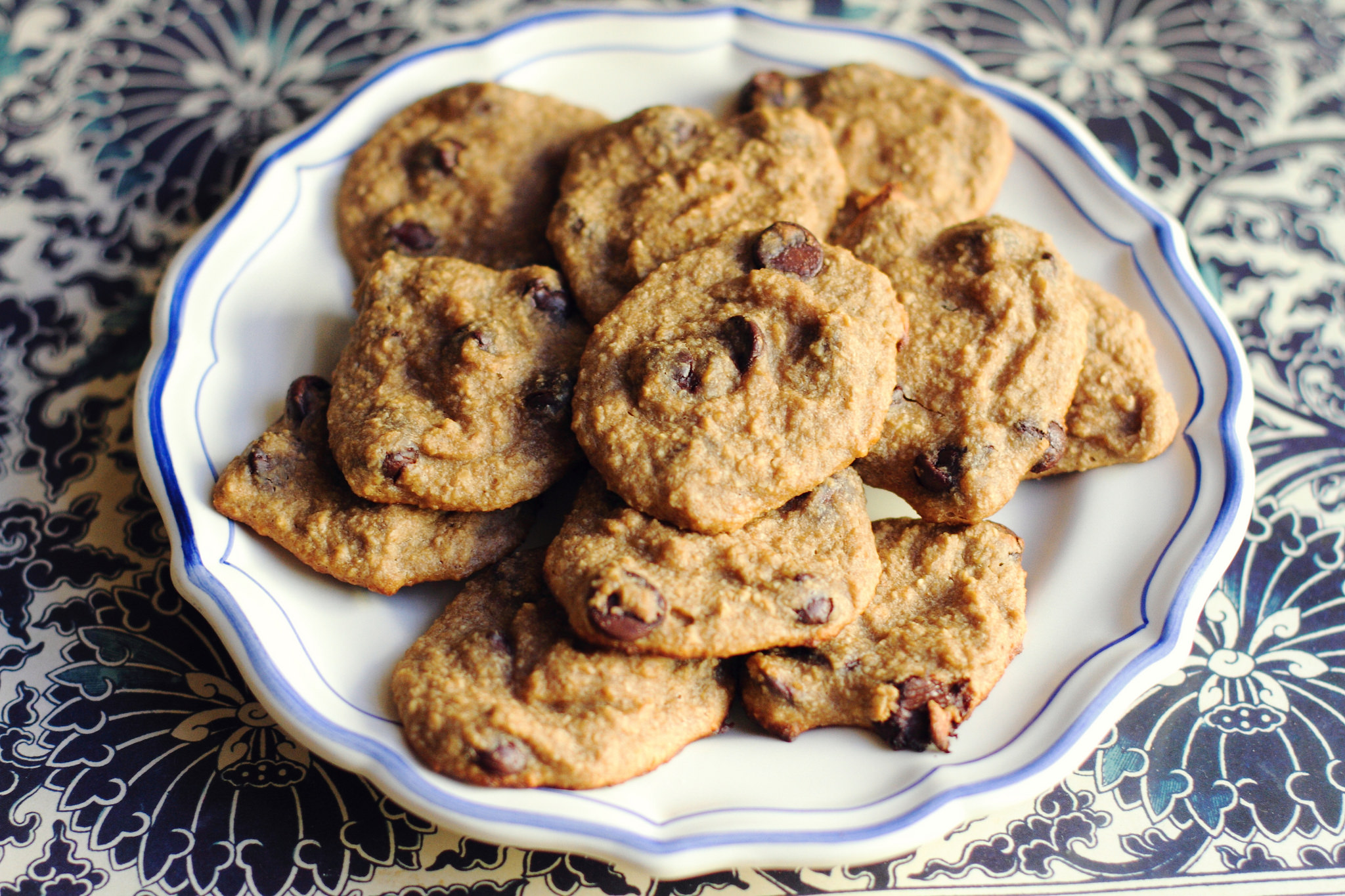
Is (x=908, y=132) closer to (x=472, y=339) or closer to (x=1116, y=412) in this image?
(x=1116, y=412)

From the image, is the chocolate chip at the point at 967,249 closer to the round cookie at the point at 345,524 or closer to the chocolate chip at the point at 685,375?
the chocolate chip at the point at 685,375

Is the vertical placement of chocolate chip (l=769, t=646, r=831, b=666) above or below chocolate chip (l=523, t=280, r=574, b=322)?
below

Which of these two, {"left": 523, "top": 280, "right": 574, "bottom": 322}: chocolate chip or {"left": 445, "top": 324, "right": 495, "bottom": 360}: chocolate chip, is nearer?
{"left": 445, "top": 324, "right": 495, "bottom": 360}: chocolate chip

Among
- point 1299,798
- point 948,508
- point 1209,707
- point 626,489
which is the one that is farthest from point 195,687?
point 1299,798

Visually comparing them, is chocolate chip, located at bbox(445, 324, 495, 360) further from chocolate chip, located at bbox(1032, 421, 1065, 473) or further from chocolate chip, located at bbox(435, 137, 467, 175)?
chocolate chip, located at bbox(1032, 421, 1065, 473)

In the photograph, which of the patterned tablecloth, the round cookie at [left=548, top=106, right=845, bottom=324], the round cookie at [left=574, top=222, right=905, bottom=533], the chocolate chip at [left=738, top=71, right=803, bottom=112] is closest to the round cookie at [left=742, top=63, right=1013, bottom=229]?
the chocolate chip at [left=738, top=71, right=803, bottom=112]

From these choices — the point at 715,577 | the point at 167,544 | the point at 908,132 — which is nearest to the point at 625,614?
the point at 715,577

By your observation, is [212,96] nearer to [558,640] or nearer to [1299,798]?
[558,640]

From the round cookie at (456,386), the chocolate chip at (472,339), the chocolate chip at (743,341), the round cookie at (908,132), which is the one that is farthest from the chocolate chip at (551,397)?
the round cookie at (908,132)
